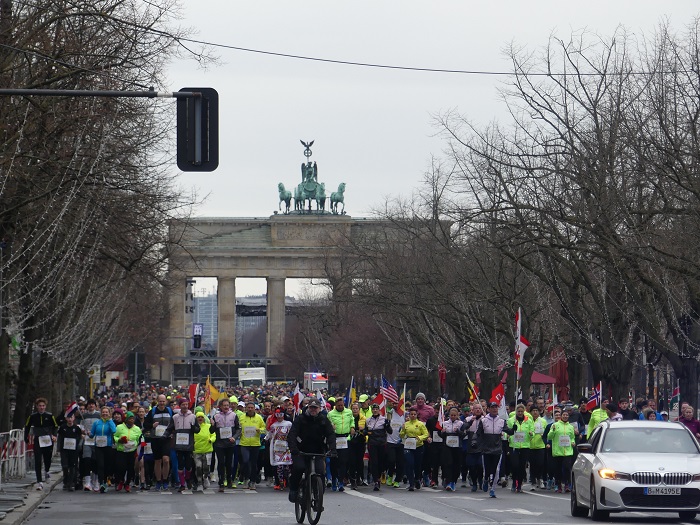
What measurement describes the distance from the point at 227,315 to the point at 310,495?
108332mm

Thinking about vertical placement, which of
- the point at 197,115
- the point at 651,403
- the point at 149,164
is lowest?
the point at 651,403

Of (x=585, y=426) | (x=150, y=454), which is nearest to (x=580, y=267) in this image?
(x=585, y=426)

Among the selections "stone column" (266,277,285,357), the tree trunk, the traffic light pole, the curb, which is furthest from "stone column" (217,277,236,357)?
the traffic light pole

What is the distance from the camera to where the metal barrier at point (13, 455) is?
3038 cm

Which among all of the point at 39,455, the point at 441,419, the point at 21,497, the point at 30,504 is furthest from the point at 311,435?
the point at 39,455

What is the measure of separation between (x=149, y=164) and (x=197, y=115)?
1681cm

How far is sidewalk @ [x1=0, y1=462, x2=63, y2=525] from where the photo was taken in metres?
21.8

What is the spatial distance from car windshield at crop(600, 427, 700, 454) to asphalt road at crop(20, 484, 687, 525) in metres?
0.85

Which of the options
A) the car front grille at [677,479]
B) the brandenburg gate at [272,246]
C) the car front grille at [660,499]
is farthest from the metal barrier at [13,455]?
the brandenburg gate at [272,246]

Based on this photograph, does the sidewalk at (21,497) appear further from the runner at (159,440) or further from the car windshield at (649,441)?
the car windshield at (649,441)

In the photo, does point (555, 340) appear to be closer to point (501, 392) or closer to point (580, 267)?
point (580, 267)

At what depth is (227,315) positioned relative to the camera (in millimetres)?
127625

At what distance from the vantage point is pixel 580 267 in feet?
135

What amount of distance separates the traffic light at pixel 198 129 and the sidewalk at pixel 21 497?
6251 mm
